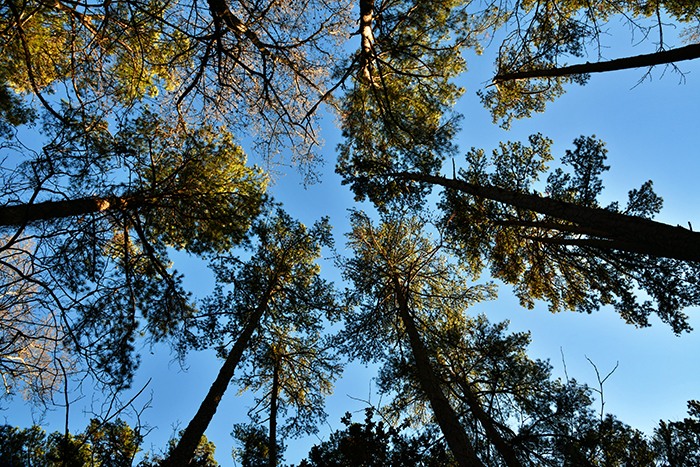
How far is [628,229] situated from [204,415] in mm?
8028

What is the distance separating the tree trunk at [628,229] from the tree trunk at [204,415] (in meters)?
6.91

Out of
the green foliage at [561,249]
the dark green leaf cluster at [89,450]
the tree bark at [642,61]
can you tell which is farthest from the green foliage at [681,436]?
the dark green leaf cluster at [89,450]

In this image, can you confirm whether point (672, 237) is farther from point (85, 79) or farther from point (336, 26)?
point (85, 79)

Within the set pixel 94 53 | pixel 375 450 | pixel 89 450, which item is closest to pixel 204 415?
pixel 89 450

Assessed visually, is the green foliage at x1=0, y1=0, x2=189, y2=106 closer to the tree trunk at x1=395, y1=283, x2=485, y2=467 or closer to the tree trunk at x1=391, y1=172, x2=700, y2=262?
the tree trunk at x1=395, y1=283, x2=485, y2=467

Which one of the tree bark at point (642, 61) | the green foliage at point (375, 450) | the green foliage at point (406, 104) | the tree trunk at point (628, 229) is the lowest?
the green foliage at point (375, 450)

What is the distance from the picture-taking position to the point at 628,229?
421cm

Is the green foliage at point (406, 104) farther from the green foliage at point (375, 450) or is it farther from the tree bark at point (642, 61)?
the green foliage at point (375, 450)

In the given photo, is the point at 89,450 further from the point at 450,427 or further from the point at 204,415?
the point at 450,427

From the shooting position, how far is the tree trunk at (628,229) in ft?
12.0

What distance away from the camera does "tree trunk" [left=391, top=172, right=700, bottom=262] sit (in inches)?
144

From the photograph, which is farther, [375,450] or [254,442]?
[254,442]

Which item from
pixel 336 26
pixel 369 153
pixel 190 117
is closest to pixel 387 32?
pixel 336 26

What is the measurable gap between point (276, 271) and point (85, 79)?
6273 millimetres
